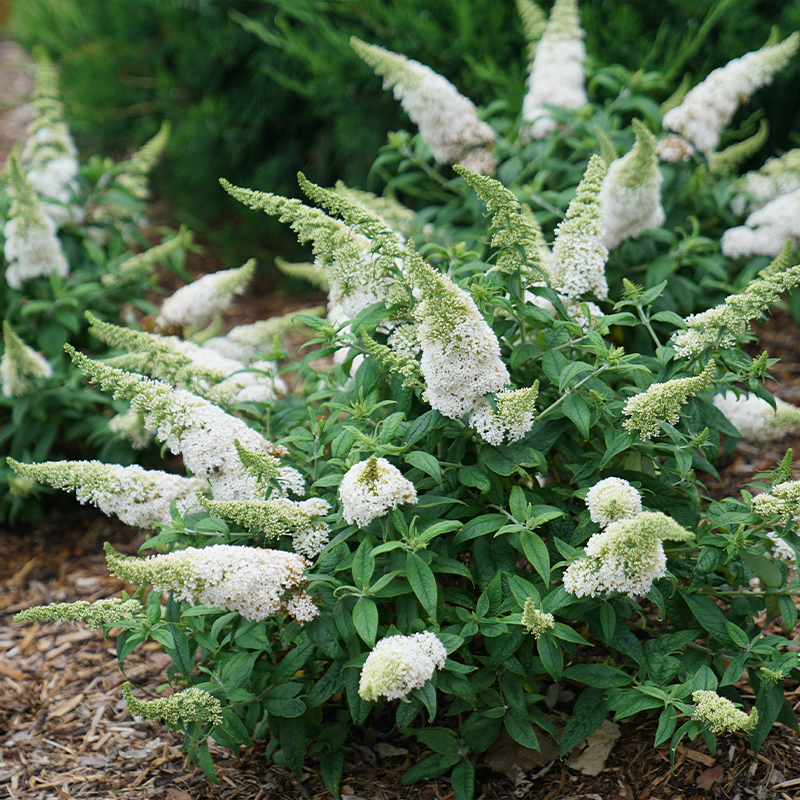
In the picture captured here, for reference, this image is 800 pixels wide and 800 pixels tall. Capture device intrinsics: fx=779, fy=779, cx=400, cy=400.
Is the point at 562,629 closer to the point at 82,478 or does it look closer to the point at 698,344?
the point at 698,344

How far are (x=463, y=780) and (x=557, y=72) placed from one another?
361 cm

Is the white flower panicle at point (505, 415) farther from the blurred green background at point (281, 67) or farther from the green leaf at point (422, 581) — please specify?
the blurred green background at point (281, 67)

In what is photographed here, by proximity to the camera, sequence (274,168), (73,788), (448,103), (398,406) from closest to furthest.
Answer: (398,406), (73,788), (448,103), (274,168)

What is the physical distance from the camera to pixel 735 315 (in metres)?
2.33

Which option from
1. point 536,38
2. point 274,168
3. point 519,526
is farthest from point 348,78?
point 519,526

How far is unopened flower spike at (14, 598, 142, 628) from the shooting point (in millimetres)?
2107

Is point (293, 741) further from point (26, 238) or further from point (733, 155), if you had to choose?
point (733, 155)

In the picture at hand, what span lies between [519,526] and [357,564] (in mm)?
482

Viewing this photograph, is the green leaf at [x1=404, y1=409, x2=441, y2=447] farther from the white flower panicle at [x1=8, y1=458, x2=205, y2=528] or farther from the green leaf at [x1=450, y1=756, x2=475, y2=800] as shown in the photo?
the green leaf at [x1=450, y1=756, x2=475, y2=800]

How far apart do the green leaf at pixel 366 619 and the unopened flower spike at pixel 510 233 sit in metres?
1.11

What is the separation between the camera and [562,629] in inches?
86.6

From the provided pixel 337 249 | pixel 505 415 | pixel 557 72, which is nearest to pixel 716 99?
pixel 557 72

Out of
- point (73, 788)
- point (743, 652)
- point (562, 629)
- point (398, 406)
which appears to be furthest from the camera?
point (73, 788)

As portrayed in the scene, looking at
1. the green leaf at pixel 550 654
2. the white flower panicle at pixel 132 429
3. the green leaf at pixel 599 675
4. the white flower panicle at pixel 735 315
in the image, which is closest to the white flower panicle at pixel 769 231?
the white flower panicle at pixel 735 315
